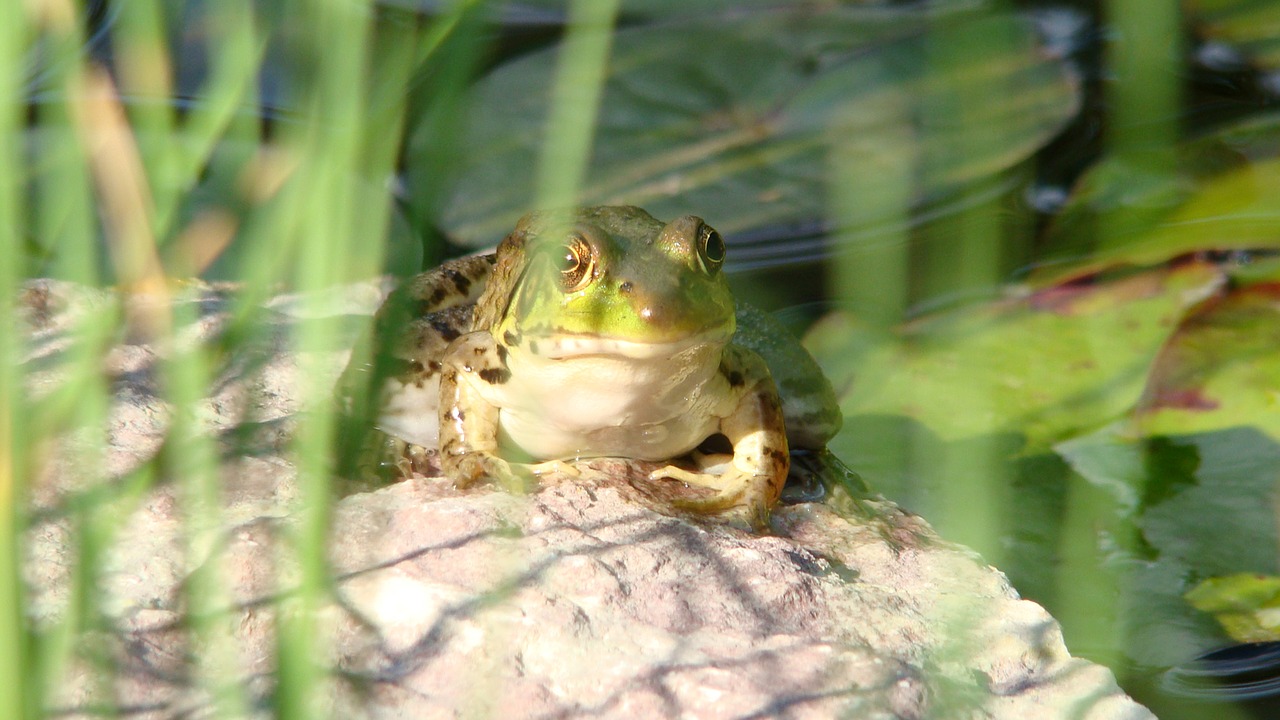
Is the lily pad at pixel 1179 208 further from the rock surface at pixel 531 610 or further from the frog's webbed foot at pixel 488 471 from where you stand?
the frog's webbed foot at pixel 488 471

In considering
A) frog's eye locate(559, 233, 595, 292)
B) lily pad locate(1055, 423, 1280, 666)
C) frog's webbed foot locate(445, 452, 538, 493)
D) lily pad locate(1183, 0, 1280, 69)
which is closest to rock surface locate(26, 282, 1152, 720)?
frog's webbed foot locate(445, 452, 538, 493)

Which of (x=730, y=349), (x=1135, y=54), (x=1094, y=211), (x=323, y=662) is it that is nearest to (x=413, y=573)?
(x=323, y=662)

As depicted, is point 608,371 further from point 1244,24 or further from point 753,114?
point 1244,24

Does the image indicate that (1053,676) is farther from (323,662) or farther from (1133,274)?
(1133,274)

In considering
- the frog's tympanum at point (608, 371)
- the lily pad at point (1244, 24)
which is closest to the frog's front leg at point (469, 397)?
the frog's tympanum at point (608, 371)

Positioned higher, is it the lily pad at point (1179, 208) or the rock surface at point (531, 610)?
the lily pad at point (1179, 208)

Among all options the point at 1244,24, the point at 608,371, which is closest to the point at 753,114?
the point at 1244,24

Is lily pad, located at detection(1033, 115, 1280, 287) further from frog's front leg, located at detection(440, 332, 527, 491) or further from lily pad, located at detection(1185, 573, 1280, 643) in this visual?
frog's front leg, located at detection(440, 332, 527, 491)
